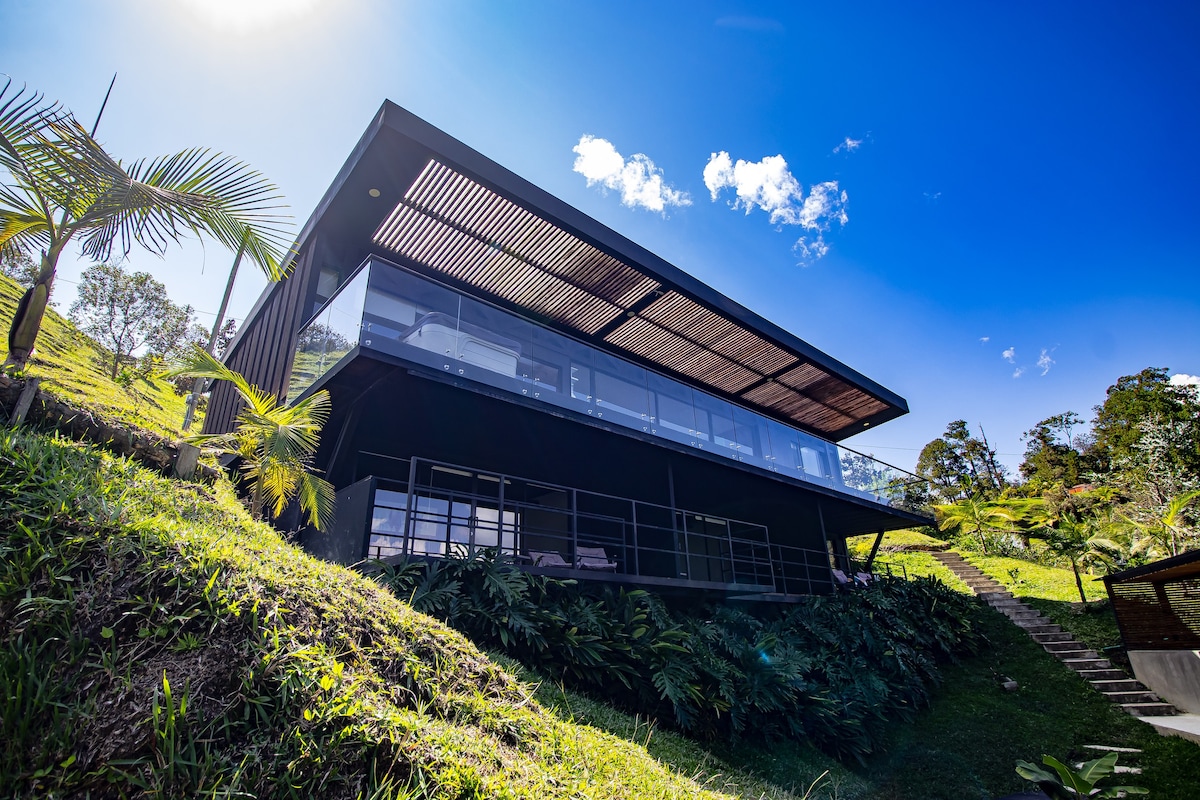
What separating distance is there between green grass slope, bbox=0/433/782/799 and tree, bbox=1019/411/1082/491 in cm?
3912

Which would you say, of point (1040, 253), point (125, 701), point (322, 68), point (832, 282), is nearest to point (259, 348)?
point (322, 68)

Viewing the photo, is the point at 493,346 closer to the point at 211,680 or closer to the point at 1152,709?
the point at 211,680

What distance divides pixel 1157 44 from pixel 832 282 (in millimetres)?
7673

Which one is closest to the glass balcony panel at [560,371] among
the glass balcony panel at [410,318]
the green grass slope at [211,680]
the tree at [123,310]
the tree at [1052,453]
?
the glass balcony panel at [410,318]

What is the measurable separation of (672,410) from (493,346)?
358 centimetres

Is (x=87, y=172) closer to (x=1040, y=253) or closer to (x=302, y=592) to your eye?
(x=302, y=592)

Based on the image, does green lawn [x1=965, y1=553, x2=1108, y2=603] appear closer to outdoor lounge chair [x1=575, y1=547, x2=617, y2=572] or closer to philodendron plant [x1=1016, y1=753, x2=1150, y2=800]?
philodendron plant [x1=1016, y1=753, x2=1150, y2=800]

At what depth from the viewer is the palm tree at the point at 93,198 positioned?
12.1ft

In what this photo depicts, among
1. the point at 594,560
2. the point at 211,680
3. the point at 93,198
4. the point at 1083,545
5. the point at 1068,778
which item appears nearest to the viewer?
the point at 211,680

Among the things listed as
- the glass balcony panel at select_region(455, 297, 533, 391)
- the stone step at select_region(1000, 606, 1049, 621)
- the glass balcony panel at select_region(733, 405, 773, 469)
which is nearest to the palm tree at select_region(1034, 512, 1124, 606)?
the stone step at select_region(1000, 606, 1049, 621)

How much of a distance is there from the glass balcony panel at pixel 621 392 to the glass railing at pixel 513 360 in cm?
2

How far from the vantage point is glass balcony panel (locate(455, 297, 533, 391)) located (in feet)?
23.4

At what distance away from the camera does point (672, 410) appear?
9570 mm

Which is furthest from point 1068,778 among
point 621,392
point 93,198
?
point 93,198
